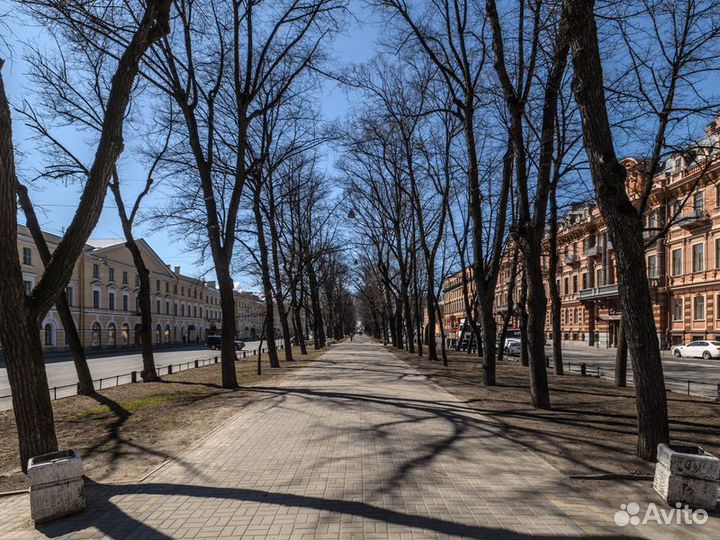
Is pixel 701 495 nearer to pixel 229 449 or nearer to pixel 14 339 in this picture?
pixel 229 449

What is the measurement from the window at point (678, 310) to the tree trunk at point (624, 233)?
40466mm

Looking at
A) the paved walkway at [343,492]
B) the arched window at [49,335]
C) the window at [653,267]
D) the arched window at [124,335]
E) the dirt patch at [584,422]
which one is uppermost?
the window at [653,267]

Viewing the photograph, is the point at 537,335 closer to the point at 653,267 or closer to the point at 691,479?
the point at 691,479

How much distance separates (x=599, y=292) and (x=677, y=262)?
31.0 feet

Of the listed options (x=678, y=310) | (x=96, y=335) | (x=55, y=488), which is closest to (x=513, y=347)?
(x=678, y=310)

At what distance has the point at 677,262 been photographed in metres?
41.8

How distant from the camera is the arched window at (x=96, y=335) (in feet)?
182

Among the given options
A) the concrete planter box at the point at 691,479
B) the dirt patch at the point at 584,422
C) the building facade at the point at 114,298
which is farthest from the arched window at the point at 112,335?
the concrete planter box at the point at 691,479

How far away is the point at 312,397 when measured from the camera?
489 inches

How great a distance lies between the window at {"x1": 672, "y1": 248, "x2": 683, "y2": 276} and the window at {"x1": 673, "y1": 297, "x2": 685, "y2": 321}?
7.19 feet

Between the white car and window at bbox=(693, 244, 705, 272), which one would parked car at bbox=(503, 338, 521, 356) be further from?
window at bbox=(693, 244, 705, 272)

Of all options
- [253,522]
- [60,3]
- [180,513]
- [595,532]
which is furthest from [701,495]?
[60,3]

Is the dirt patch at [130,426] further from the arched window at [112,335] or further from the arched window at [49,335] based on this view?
the arched window at [112,335]

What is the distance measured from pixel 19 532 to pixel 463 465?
4.74m
